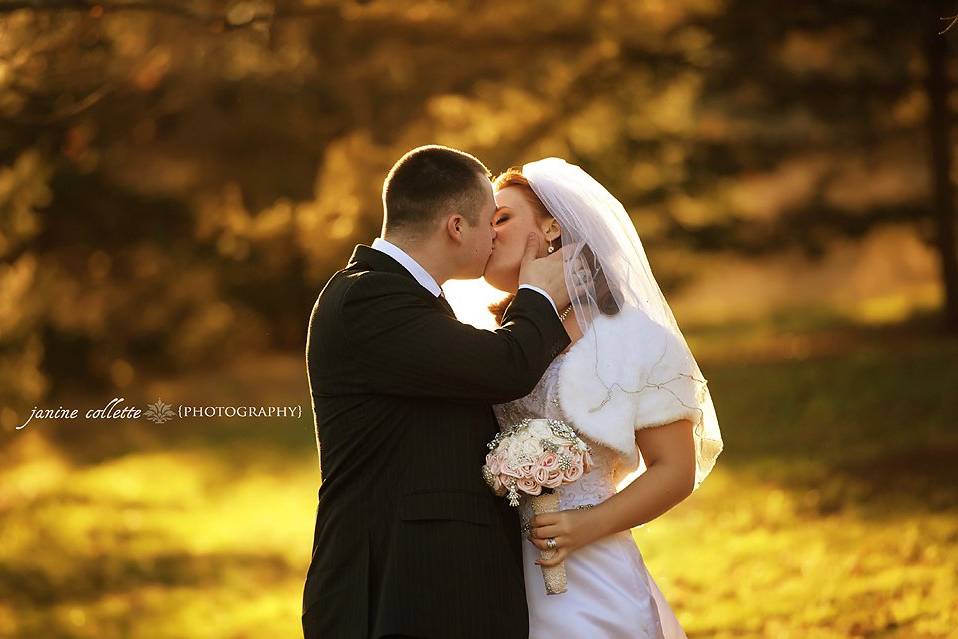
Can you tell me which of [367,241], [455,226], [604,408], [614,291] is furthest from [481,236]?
[367,241]

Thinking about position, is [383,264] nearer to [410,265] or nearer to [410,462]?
[410,265]

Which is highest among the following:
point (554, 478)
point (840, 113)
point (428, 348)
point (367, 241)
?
point (840, 113)

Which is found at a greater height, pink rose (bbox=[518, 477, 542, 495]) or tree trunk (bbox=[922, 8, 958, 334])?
tree trunk (bbox=[922, 8, 958, 334])

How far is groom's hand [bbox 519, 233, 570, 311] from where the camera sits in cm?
279

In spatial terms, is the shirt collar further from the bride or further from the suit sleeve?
the bride

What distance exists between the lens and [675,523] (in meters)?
7.87

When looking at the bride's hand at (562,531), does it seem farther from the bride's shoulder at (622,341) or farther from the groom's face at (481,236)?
the groom's face at (481,236)

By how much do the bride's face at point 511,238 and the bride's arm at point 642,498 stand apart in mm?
595

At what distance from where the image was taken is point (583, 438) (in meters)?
2.85

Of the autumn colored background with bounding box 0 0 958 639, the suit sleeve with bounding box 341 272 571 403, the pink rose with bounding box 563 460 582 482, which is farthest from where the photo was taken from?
the autumn colored background with bounding box 0 0 958 639

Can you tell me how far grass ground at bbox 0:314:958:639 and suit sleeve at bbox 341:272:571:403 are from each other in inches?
150

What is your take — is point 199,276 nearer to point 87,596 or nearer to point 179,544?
point 179,544

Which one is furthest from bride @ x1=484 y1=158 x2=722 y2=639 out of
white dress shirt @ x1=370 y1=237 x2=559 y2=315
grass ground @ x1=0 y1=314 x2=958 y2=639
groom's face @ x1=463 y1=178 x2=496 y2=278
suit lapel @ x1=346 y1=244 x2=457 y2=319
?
grass ground @ x1=0 y1=314 x2=958 y2=639

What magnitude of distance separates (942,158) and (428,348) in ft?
29.6
